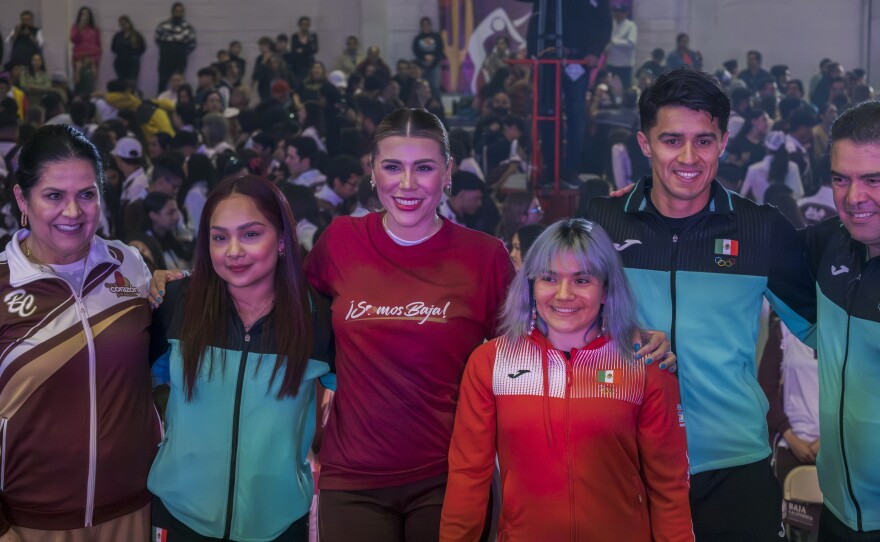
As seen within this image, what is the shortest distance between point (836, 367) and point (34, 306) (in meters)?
2.35

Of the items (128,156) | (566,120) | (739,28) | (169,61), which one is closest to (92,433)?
(566,120)

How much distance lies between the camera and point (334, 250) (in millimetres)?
2975

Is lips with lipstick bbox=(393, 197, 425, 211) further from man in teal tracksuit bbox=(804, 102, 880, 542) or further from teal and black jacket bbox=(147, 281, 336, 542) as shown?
man in teal tracksuit bbox=(804, 102, 880, 542)

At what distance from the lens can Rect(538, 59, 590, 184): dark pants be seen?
761 cm

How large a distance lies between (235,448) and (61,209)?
87cm

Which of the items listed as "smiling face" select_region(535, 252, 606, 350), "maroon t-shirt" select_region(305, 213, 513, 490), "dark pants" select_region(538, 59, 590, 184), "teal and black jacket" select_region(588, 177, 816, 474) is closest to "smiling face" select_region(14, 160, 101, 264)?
"maroon t-shirt" select_region(305, 213, 513, 490)

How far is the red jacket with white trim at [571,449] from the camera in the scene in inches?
101

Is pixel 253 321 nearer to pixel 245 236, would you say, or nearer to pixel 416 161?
pixel 245 236

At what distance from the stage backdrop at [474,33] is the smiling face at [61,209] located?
46.6 feet

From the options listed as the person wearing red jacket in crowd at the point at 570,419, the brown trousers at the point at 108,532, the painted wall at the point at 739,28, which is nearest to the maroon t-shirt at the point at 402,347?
the person wearing red jacket in crowd at the point at 570,419

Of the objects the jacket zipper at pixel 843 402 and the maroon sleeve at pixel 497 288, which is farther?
the maroon sleeve at pixel 497 288

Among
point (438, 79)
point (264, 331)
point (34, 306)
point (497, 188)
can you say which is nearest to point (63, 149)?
point (34, 306)

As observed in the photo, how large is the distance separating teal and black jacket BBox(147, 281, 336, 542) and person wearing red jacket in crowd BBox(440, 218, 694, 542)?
478 millimetres

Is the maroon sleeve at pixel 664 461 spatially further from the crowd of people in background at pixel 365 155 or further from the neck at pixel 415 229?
the neck at pixel 415 229
